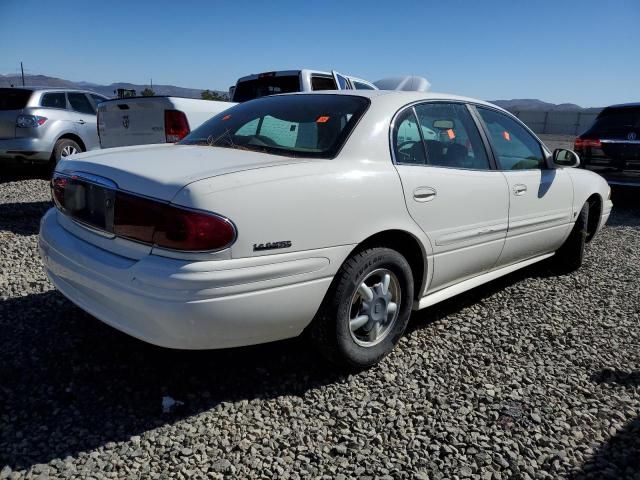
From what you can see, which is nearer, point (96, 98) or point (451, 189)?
point (451, 189)

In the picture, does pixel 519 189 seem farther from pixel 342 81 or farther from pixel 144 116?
pixel 342 81

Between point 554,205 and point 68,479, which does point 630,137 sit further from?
point 68,479

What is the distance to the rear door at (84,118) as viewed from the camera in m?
8.96

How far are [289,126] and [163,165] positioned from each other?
2.87ft

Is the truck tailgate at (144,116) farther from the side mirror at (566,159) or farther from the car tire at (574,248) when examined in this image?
the car tire at (574,248)

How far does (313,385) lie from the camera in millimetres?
2732

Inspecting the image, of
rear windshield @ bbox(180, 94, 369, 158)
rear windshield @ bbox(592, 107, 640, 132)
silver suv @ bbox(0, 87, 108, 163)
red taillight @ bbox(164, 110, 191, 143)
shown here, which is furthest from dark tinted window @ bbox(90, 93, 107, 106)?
rear windshield @ bbox(592, 107, 640, 132)

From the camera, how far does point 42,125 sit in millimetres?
8320

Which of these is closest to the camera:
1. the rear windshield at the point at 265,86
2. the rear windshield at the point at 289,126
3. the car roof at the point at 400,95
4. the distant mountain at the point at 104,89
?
the rear windshield at the point at 289,126

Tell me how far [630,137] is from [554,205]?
17.0 ft

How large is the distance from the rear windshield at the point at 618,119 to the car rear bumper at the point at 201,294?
7.75 m

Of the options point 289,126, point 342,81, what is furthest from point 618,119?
point 289,126

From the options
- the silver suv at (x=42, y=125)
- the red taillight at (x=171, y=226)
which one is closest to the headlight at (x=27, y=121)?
the silver suv at (x=42, y=125)

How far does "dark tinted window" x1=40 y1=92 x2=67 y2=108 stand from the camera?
28.5 ft
